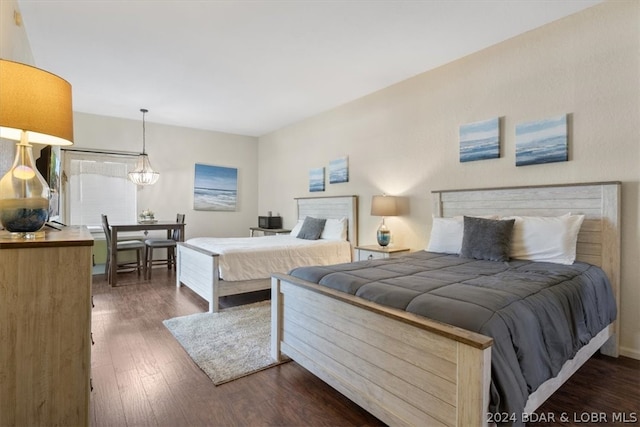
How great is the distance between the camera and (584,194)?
2588 mm

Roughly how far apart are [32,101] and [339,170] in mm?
3895

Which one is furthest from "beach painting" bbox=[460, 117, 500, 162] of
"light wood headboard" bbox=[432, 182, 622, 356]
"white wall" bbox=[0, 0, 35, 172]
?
"white wall" bbox=[0, 0, 35, 172]

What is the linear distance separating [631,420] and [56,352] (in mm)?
2825

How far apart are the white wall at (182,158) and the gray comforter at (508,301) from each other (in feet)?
15.1

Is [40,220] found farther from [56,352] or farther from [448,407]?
[448,407]

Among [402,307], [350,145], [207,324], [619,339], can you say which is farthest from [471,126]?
[207,324]

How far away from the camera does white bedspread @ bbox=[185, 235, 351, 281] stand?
3549mm

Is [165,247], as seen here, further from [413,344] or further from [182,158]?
[413,344]

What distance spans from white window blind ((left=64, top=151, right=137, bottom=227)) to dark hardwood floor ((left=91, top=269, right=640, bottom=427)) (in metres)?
3.45

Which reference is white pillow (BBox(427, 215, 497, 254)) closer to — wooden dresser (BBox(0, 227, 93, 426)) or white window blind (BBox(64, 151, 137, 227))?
wooden dresser (BBox(0, 227, 93, 426))

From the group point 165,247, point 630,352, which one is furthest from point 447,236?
point 165,247

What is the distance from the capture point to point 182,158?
20.2 ft

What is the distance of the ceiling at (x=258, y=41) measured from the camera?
2586mm

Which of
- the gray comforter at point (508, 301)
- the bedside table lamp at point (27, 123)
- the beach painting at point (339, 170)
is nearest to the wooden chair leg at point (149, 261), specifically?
the beach painting at point (339, 170)
